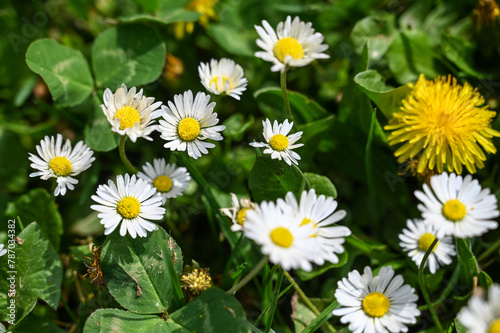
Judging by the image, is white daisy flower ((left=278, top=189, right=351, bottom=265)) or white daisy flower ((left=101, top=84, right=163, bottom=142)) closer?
white daisy flower ((left=278, top=189, right=351, bottom=265))

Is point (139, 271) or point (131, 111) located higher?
point (131, 111)

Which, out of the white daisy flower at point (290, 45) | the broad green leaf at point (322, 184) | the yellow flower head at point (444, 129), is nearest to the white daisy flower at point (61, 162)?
the white daisy flower at point (290, 45)

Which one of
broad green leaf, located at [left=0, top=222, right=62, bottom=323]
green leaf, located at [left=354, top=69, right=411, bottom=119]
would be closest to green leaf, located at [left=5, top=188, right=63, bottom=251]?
broad green leaf, located at [left=0, top=222, right=62, bottom=323]

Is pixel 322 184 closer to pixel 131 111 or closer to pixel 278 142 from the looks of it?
pixel 278 142

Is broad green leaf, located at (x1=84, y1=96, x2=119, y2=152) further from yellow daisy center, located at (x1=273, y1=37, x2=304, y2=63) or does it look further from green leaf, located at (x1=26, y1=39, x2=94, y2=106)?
yellow daisy center, located at (x1=273, y1=37, x2=304, y2=63)

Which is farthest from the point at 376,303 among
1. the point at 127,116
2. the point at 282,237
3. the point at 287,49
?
the point at 127,116

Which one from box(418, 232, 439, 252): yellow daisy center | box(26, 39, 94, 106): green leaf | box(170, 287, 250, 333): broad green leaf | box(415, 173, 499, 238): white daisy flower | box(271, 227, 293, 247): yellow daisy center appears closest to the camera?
box(271, 227, 293, 247): yellow daisy center

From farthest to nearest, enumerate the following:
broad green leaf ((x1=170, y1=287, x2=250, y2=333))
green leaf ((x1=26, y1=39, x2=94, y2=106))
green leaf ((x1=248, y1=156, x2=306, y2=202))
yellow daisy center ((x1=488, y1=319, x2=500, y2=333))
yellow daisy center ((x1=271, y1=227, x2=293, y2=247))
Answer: green leaf ((x1=26, y1=39, x2=94, y2=106)) < green leaf ((x1=248, y1=156, x2=306, y2=202)) < broad green leaf ((x1=170, y1=287, x2=250, y2=333)) < yellow daisy center ((x1=271, y1=227, x2=293, y2=247)) < yellow daisy center ((x1=488, y1=319, x2=500, y2=333))
